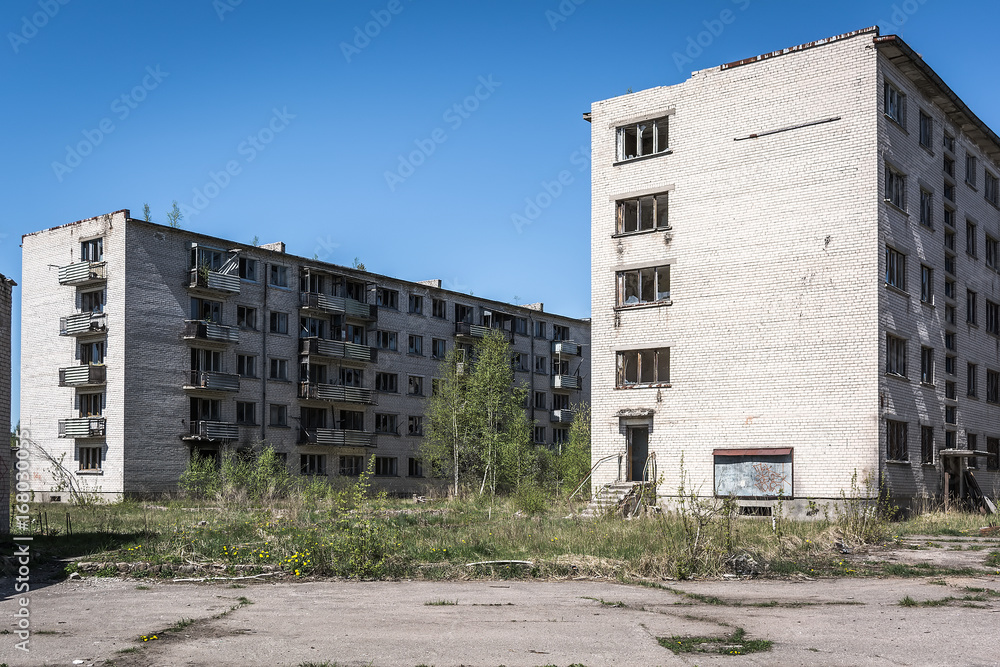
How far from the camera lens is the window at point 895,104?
31250 millimetres

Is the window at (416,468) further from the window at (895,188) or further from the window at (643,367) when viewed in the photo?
the window at (895,188)

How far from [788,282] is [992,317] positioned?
46.5 ft

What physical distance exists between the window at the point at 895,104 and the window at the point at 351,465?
1495 inches

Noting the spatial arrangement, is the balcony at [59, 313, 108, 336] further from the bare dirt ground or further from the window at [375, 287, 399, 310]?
the bare dirt ground

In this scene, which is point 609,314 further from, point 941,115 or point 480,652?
point 480,652


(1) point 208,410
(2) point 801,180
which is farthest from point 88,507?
(2) point 801,180

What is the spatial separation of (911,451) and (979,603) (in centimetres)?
2010

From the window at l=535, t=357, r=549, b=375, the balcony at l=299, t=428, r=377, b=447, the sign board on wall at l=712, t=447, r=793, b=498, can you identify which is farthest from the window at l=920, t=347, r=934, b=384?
the window at l=535, t=357, r=549, b=375

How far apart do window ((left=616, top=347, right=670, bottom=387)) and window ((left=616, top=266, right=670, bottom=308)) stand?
1876mm

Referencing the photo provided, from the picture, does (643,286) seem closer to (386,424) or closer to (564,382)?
(386,424)

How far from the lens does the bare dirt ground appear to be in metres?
9.16

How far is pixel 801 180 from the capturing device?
102 ft

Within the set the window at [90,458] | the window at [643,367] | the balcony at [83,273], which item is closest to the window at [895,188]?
the window at [643,367]

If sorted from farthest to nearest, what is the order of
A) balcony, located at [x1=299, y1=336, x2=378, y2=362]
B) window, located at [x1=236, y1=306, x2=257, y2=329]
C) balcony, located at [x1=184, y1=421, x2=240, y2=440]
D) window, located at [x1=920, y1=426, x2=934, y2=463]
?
balcony, located at [x1=299, y1=336, x2=378, y2=362]
window, located at [x1=236, y1=306, x2=257, y2=329]
balcony, located at [x1=184, y1=421, x2=240, y2=440]
window, located at [x1=920, y1=426, x2=934, y2=463]
